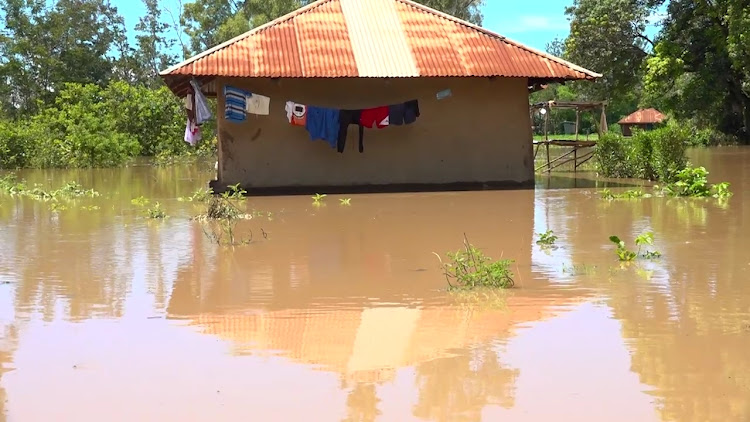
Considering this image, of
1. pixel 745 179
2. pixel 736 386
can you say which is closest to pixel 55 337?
pixel 736 386

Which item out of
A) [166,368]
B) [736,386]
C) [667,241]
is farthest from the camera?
[667,241]

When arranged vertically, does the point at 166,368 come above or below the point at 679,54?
A: below

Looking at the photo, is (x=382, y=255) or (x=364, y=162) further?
(x=364, y=162)

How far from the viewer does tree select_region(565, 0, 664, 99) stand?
32344 mm

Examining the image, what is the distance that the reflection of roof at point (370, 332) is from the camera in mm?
4723

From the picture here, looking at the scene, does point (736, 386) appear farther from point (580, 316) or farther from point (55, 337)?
point (55, 337)

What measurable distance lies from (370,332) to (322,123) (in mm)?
10664

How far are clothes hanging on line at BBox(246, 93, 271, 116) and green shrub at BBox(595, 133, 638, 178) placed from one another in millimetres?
9144

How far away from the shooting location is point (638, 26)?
32969mm

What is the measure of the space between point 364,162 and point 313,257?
8.13m

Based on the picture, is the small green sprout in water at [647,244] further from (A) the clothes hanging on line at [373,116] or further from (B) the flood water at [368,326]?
(A) the clothes hanging on line at [373,116]

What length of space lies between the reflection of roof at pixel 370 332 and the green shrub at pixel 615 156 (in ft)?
46.2

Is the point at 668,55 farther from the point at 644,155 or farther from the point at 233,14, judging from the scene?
the point at 233,14

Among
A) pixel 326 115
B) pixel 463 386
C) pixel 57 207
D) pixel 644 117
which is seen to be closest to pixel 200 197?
pixel 57 207
